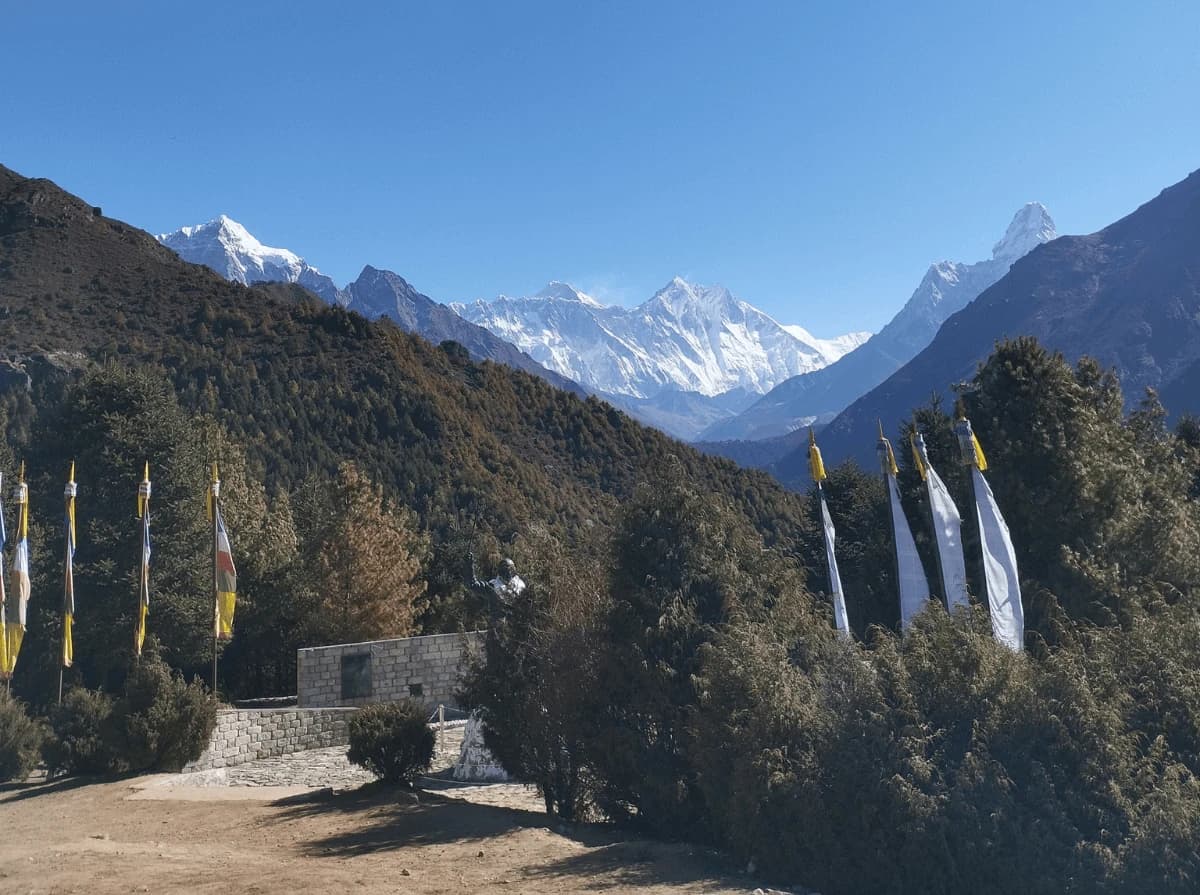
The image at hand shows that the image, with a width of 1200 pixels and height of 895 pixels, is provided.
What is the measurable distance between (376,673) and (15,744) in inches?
309

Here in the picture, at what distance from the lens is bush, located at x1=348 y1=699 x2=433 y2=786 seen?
14.7 m

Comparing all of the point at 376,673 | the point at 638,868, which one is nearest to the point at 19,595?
the point at 376,673

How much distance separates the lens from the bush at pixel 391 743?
48.3 ft

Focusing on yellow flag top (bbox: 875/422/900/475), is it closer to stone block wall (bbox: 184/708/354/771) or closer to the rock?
the rock

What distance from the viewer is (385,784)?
14695 millimetres

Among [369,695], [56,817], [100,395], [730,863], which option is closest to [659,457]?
[730,863]

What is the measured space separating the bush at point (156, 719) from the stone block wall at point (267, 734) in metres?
0.96

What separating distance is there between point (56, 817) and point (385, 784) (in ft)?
13.9

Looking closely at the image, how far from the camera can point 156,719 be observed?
55.4ft

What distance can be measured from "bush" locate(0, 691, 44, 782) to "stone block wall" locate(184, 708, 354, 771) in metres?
2.64

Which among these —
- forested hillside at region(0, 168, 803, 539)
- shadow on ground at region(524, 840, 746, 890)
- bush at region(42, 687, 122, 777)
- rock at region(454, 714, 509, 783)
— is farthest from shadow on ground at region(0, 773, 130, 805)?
forested hillside at region(0, 168, 803, 539)

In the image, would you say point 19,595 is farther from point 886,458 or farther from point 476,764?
point 886,458

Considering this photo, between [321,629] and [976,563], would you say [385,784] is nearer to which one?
[976,563]

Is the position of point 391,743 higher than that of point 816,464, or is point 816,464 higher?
point 816,464
